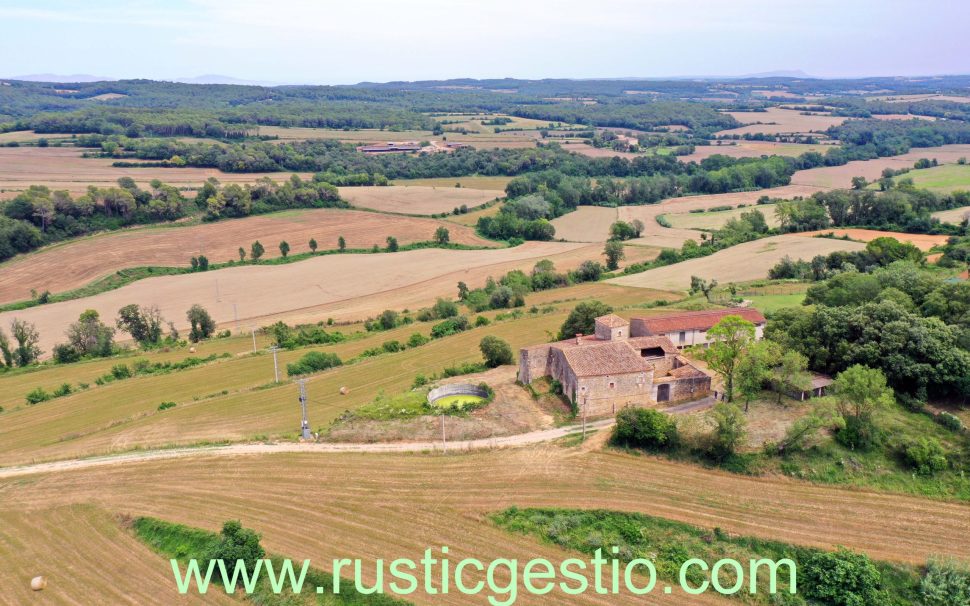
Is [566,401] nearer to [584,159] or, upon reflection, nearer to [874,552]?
[874,552]

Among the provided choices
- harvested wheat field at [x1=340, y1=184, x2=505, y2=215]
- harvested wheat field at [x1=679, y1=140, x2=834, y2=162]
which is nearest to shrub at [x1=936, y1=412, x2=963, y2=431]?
harvested wheat field at [x1=340, y1=184, x2=505, y2=215]

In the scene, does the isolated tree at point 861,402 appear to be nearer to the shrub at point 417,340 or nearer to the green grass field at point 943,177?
the shrub at point 417,340

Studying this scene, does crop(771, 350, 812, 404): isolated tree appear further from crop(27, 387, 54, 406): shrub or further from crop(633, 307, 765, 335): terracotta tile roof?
crop(27, 387, 54, 406): shrub

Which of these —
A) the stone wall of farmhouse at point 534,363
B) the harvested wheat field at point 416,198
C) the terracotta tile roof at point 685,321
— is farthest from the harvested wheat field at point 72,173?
the terracotta tile roof at point 685,321

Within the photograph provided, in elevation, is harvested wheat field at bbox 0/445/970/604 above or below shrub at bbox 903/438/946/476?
below

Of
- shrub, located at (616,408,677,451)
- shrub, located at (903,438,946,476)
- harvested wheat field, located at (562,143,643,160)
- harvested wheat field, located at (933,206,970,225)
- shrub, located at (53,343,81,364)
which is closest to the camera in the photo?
shrub, located at (903,438,946,476)

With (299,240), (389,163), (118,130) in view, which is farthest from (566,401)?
(118,130)

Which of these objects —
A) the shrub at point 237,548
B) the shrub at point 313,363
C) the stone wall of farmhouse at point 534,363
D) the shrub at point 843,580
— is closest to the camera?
the shrub at point 843,580
